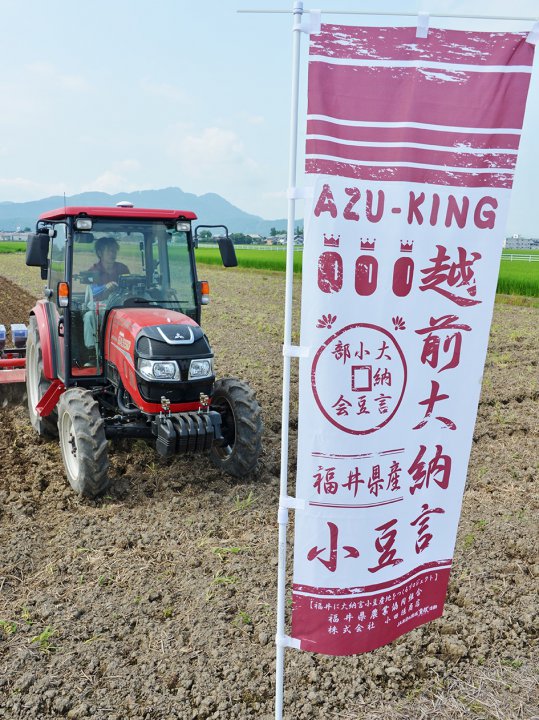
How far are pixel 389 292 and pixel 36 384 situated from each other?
530cm

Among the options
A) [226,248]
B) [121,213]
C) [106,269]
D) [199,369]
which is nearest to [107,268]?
[106,269]

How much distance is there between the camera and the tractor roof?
18.4 feet

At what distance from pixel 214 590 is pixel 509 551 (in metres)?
2.11

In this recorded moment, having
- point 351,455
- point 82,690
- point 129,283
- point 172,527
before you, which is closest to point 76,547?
point 172,527

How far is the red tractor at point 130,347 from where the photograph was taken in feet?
17.2

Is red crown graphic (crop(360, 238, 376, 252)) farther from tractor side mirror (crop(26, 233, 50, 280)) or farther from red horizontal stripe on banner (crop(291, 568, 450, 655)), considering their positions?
tractor side mirror (crop(26, 233, 50, 280))

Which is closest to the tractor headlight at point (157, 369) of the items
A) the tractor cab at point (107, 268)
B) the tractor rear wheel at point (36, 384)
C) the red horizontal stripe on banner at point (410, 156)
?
the tractor cab at point (107, 268)

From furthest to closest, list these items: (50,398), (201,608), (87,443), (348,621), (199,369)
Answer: (50,398), (199,369), (87,443), (201,608), (348,621)

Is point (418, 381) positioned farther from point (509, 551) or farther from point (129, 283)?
point (129, 283)

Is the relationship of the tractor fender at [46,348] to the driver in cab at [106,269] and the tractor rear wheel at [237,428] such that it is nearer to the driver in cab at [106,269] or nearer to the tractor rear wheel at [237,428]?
the driver in cab at [106,269]

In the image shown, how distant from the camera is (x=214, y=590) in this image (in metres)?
4.11

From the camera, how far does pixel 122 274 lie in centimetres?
590

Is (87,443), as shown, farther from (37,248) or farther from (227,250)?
(227,250)

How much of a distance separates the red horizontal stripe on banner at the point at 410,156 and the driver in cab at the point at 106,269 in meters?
3.70
